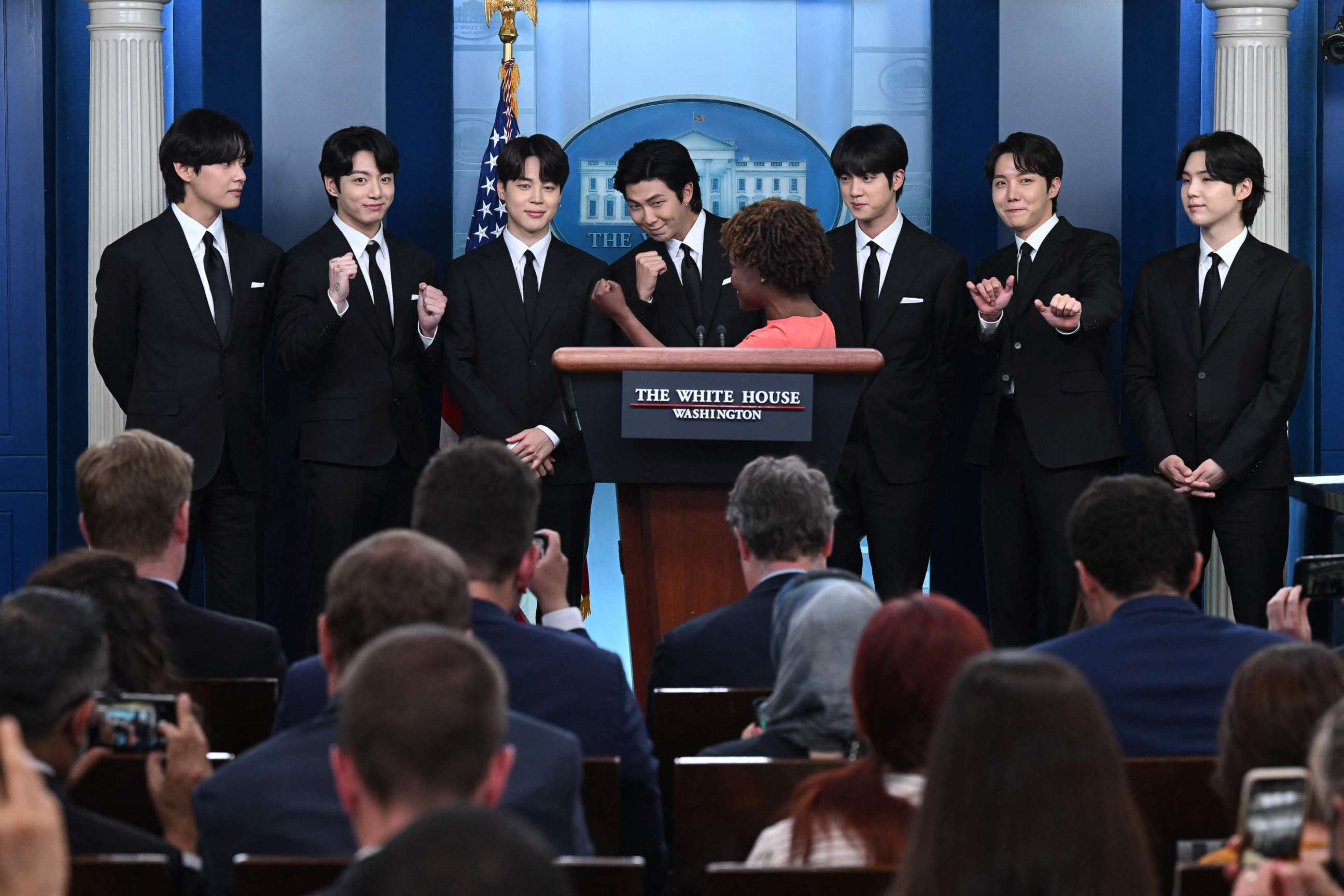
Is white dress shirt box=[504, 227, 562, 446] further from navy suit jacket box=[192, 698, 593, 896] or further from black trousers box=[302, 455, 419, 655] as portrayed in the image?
navy suit jacket box=[192, 698, 593, 896]

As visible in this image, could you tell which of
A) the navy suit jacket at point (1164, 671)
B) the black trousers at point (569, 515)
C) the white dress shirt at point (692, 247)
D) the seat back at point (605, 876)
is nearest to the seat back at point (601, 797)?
the seat back at point (605, 876)

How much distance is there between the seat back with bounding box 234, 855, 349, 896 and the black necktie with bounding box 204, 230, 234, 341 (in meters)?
3.65

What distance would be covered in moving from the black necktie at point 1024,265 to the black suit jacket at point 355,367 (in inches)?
72.2

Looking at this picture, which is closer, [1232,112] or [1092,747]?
[1092,747]

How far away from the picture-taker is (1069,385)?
16.6 ft

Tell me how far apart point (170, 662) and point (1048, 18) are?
434 centimetres

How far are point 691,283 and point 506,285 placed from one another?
0.58m

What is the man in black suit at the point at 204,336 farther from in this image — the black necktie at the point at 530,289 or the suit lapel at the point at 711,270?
the suit lapel at the point at 711,270

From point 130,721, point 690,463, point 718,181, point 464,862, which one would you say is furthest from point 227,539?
point 464,862

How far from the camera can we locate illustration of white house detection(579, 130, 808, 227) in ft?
20.8

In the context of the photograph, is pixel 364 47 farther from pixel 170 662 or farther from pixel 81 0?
pixel 170 662

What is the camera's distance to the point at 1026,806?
145 cm

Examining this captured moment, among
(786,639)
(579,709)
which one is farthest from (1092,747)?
(579,709)

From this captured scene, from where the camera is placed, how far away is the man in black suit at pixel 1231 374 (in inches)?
189
